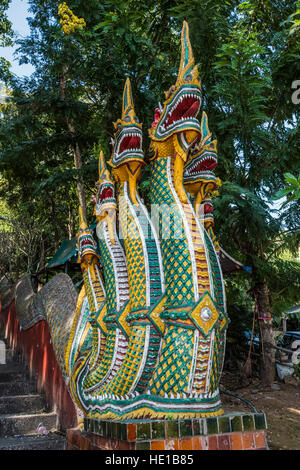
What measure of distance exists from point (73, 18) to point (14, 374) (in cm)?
621

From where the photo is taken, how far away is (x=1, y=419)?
4.51m

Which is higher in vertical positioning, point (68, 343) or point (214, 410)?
point (68, 343)

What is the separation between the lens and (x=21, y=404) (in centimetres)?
519

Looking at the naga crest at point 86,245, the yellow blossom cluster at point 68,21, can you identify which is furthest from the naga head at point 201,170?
the yellow blossom cluster at point 68,21

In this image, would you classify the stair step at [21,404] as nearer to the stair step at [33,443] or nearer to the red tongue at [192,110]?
the stair step at [33,443]

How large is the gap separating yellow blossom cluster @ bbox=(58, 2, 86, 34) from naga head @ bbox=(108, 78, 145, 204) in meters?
4.29

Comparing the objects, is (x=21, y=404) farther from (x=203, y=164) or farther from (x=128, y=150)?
(x=203, y=164)

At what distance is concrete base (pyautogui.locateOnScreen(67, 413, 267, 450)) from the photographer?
8.59ft

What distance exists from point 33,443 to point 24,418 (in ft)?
2.64

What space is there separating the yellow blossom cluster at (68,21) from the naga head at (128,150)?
429cm

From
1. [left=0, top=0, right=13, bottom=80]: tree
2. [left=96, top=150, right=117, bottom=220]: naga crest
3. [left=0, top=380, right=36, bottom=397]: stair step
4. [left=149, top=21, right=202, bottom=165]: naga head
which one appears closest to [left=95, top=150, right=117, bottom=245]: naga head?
[left=96, top=150, right=117, bottom=220]: naga crest

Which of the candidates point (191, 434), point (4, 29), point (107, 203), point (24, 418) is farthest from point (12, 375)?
point (4, 29)
